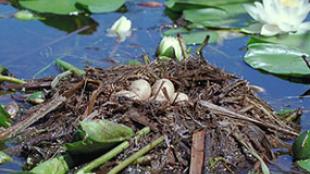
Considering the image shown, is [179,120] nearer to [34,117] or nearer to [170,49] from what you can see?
[34,117]

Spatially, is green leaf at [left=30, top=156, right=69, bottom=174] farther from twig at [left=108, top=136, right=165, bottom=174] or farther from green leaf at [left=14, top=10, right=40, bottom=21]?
green leaf at [left=14, top=10, right=40, bottom=21]

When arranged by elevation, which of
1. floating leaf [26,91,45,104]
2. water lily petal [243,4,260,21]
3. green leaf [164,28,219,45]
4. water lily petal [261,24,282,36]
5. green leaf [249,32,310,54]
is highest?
water lily petal [243,4,260,21]

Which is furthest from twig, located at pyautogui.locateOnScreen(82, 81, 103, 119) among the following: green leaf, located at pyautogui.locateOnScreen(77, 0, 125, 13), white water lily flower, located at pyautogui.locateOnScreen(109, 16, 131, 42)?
green leaf, located at pyautogui.locateOnScreen(77, 0, 125, 13)

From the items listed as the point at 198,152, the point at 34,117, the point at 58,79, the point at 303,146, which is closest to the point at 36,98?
the point at 58,79

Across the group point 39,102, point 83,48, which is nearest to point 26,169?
point 39,102

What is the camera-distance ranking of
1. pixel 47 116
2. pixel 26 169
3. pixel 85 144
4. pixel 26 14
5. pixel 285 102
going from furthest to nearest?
pixel 26 14, pixel 285 102, pixel 47 116, pixel 26 169, pixel 85 144

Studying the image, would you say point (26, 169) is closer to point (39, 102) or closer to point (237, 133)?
point (39, 102)

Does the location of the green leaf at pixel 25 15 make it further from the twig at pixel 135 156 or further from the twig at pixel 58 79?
the twig at pixel 135 156
